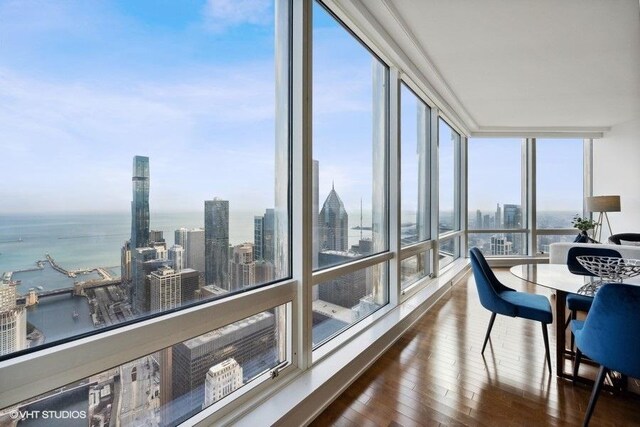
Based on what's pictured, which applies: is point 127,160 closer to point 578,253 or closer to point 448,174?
point 578,253

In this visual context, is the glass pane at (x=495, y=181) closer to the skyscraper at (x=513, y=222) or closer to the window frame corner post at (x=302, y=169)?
the skyscraper at (x=513, y=222)

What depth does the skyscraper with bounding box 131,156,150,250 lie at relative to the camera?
130 cm

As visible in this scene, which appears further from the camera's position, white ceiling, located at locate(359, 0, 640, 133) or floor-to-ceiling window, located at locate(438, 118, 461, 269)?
floor-to-ceiling window, located at locate(438, 118, 461, 269)

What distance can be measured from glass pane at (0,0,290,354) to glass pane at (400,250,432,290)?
2.43 m

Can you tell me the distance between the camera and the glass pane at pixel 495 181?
6.61m

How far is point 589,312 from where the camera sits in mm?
1767

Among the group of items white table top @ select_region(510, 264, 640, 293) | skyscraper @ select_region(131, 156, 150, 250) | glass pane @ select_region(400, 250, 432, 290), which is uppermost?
skyscraper @ select_region(131, 156, 150, 250)

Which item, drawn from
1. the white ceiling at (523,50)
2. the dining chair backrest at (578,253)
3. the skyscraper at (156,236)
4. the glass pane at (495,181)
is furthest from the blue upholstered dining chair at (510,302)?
the glass pane at (495,181)

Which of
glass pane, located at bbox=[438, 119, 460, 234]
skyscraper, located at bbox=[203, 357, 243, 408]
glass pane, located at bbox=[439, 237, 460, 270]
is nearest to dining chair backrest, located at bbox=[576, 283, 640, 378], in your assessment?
skyscraper, located at bbox=[203, 357, 243, 408]

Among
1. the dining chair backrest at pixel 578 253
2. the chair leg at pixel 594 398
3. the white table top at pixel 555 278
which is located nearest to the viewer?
the chair leg at pixel 594 398

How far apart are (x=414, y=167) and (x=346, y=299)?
7.85 feet

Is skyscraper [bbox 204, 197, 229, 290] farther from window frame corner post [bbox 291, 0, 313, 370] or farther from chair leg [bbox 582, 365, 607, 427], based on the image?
chair leg [bbox 582, 365, 607, 427]

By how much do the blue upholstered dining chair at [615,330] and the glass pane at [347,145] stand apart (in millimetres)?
1677

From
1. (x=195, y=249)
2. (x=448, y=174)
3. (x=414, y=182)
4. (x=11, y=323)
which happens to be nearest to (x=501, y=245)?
(x=448, y=174)
